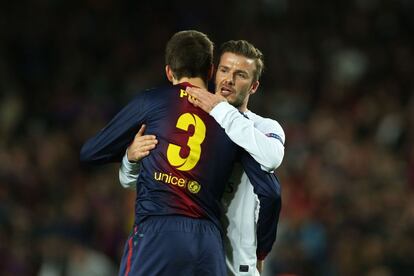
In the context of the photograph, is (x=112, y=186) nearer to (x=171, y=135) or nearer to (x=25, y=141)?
(x=25, y=141)

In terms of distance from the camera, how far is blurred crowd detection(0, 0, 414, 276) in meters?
9.63

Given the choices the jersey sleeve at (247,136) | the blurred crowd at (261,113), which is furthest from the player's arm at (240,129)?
the blurred crowd at (261,113)

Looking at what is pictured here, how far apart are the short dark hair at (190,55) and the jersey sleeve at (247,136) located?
8.9 inches

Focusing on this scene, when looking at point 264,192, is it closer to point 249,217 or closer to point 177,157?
point 249,217

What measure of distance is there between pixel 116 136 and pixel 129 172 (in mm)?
253

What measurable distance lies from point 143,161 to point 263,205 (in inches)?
25.1

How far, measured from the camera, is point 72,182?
10820 millimetres

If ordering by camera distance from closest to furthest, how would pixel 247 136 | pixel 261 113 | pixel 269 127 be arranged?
pixel 247 136, pixel 269 127, pixel 261 113

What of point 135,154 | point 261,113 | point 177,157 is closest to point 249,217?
point 177,157

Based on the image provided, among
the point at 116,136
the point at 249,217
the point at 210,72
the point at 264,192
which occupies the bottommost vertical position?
the point at 249,217

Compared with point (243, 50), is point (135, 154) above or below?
below

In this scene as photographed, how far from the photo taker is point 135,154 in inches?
193

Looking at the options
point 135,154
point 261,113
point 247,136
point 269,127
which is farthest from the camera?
point 261,113

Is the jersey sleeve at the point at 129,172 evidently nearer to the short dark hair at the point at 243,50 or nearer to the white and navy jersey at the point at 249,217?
the white and navy jersey at the point at 249,217
